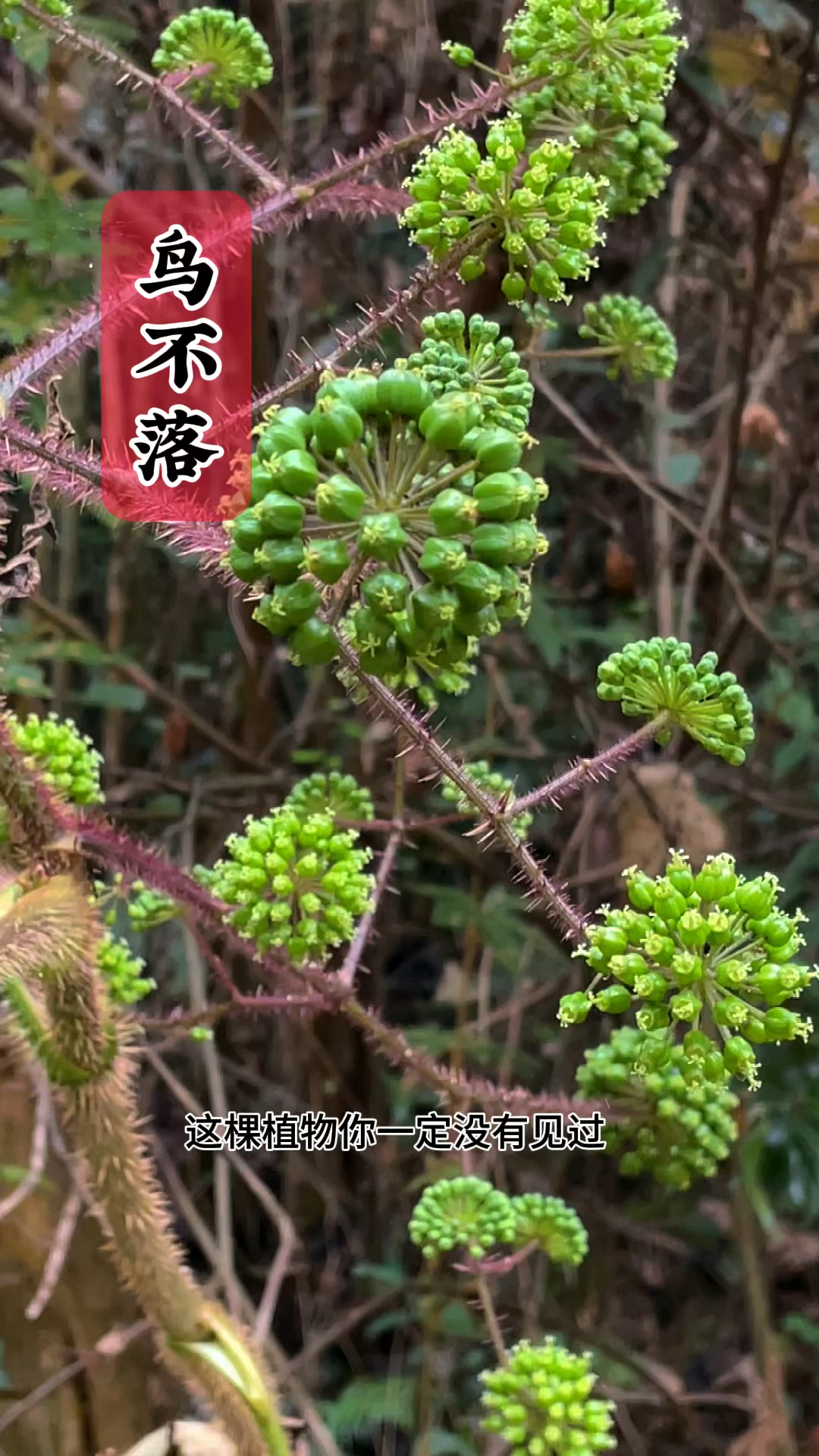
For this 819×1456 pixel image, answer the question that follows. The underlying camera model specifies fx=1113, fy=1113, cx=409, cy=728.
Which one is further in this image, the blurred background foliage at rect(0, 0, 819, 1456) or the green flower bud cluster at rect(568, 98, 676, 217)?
the blurred background foliage at rect(0, 0, 819, 1456)

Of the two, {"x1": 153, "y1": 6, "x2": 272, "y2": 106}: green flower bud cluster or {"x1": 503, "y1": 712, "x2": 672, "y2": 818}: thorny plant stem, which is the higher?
{"x1": 153, "y1": 6, "x2": 272, "y2": 106}: green flower bud cluster

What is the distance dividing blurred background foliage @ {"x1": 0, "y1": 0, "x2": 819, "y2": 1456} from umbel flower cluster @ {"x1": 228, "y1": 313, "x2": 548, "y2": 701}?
2.36ft

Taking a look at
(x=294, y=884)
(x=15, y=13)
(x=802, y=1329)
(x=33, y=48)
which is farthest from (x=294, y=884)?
(x=802, y=1329)

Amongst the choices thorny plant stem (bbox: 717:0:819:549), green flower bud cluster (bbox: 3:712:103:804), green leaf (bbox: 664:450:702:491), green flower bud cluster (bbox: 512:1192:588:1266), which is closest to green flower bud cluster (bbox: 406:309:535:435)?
green flower bud cluster (bbox: 3:712:103:804)

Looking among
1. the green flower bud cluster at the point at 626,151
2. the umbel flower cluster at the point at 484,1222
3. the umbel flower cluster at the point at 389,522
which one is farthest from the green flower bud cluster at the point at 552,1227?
the green flower bud cluster at the point at 626,151

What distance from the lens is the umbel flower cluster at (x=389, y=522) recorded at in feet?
1.36

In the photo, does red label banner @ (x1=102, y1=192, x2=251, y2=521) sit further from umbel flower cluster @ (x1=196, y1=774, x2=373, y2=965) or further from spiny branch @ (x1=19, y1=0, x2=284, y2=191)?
umbel flower cluster @ (x1=196, y1=774, x2=373, y2=965)

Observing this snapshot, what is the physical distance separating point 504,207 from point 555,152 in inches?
1.4

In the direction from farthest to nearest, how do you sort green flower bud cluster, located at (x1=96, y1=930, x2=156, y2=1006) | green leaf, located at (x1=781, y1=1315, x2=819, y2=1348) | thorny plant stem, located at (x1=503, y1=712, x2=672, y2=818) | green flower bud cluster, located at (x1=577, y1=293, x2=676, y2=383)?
1. green leaf, located at (x1=781, y1=1315, x2=819, y2=1348)
2. green flower bud cluster, located at (x1=577, y1=293, x2=676, y2=383)
3. green flower bud cluster, located at (x1=96, y1=930, x2=156, y2=1006)
4. thorny plant stem, located at (x1=503, y1=712, x2=672, y2=818)

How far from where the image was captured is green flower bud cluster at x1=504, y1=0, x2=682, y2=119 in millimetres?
621

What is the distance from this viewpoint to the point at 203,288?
652mm

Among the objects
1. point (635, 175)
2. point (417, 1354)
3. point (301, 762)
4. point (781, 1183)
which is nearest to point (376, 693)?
point (635, 175)

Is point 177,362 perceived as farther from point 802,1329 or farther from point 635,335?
point 802,1329

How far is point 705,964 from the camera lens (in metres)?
0.48
